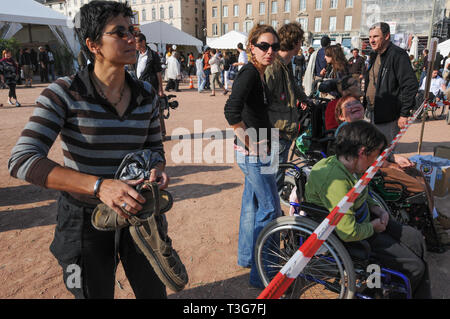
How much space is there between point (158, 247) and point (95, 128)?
0.59m

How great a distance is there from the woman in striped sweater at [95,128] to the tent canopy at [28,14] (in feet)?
52.5

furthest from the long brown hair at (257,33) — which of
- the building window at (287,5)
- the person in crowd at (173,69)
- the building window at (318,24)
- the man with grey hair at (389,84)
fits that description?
the building window at (287,5)

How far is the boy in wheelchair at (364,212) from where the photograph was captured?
221 centimetres

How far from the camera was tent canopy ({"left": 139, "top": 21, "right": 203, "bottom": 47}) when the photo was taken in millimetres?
20516

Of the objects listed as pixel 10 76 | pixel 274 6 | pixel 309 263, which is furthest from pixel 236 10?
pixel 309 263

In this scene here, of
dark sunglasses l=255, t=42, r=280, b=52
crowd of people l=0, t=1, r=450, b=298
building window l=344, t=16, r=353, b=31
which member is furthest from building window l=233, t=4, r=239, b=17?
dark sunglasses l=255, t=42, r=280, b=52

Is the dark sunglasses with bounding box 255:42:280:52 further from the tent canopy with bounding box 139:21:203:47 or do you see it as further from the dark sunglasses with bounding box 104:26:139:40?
the tent canopy with bounding box 139:21:203:47

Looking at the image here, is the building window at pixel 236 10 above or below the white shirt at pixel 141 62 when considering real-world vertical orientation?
above

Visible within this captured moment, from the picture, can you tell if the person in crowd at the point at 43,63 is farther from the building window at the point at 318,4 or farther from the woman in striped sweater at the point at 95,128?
the building window at the point at 318,4
